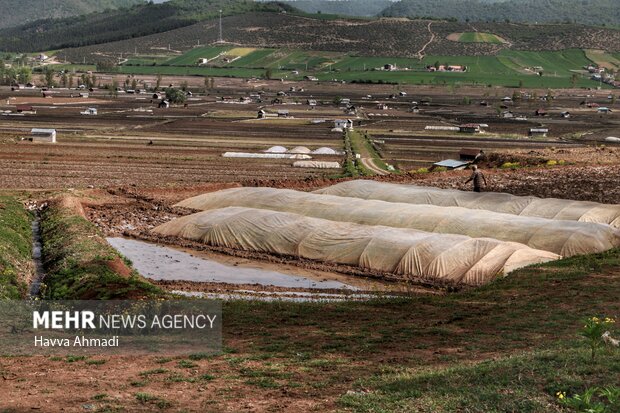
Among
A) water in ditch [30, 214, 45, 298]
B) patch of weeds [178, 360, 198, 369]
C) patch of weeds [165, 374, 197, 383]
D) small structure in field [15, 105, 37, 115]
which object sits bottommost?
small structure in field [15, 105, 37, 115]

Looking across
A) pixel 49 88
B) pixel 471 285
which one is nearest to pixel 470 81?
pixel 49 88

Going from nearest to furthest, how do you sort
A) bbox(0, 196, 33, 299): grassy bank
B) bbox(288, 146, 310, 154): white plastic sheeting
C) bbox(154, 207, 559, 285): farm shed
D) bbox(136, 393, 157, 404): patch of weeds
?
bbox(136, 393, 157, 404): patch of weeds, bbox(0, 196, 33, 299): grassy bank, bbox(154, 207, 559, 285): farm shed, bbox(288, 146, 310, 154): white plastic sheeting

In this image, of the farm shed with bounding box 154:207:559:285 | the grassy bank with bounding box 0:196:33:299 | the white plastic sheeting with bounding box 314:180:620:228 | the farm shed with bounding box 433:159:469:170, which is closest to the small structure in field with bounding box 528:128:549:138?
the farm shed with bounding box 433:159:469:170

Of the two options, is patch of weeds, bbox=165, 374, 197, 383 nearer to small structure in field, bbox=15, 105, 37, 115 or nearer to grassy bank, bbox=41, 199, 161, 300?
grassy bank, bbox=41, 199, 161, 300

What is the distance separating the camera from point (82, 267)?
83.8 ft

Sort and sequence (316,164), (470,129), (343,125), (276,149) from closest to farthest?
(316,164), (276,149), (470,129), (343,125)

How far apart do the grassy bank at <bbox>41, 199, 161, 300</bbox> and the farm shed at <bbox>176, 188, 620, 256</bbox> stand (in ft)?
24.7

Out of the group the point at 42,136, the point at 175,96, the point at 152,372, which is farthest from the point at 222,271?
the point at 175,96

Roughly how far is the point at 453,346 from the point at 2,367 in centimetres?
823

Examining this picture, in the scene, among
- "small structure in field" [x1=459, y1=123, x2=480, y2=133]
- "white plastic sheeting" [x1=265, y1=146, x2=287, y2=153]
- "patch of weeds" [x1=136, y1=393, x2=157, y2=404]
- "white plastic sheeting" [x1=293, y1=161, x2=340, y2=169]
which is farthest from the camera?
"small structure in field" [x1=459, y1=123, x2=480, y2=133]
